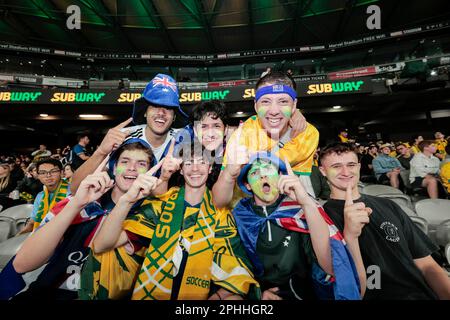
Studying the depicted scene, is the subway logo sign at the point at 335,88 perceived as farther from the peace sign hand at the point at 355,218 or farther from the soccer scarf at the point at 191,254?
the soccer scarf at the point at 191,254

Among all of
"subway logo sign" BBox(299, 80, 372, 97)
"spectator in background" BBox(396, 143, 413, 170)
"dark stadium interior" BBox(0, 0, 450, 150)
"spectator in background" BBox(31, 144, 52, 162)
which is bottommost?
"spectator in background" BBox(396, 143, 413, 170)

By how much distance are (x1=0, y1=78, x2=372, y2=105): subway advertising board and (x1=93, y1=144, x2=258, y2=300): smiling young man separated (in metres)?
6.23

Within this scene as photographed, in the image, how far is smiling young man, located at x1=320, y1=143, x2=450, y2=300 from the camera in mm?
1346

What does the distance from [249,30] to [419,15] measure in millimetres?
11363

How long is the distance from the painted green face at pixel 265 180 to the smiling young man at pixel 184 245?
0.34m

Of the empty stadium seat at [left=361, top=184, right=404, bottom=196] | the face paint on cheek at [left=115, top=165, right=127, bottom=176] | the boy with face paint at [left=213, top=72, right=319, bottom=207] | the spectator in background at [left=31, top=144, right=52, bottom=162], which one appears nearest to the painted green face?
the boy with face paint at [left=213, top=72, right=319, bottom=207]

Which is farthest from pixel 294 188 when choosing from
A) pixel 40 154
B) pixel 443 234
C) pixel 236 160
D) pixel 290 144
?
pixel 40 154

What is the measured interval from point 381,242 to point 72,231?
2.25 meters

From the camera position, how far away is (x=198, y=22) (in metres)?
15.2

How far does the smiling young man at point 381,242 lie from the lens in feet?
4.42

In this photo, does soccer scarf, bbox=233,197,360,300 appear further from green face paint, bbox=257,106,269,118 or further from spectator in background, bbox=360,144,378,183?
spectator in background, bbox=360,144,378,183

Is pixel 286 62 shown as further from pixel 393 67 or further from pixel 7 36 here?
pixel 7 36

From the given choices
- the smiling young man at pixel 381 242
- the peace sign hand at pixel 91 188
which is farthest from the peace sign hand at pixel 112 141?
the smiling young man at pixel 381 242
